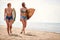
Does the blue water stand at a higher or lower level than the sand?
higher

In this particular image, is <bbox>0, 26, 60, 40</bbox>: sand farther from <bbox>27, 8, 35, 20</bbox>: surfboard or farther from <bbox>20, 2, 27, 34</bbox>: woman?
<bbox>27, 8, 35, 20</bbox>: surfboard

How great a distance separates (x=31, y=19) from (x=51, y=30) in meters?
0.38

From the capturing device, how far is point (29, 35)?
2.41 meters

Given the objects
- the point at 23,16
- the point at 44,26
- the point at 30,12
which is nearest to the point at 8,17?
the point at 23,16

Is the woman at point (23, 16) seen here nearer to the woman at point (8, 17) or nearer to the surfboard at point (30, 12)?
the surfboard at point (30, 12)

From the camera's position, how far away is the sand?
92.2 inches

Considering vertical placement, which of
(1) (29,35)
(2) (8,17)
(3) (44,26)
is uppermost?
(2) (8,17)

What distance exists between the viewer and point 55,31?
7.68 feet

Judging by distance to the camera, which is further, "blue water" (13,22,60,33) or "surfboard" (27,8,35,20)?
"surfboard" (27,8,35,20)

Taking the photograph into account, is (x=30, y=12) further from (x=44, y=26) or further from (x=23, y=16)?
(x=44, y=26)

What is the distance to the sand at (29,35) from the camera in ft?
7.68

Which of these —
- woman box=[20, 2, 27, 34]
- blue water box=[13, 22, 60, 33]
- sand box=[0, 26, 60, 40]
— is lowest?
sand box=[0, 26, 60, 40]

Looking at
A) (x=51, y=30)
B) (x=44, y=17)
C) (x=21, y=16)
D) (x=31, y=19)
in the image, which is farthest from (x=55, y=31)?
(x=21, y=16)

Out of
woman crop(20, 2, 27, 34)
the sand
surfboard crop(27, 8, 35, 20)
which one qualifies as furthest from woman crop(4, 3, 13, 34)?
surfboard crop(27, 8, 35, 20)
